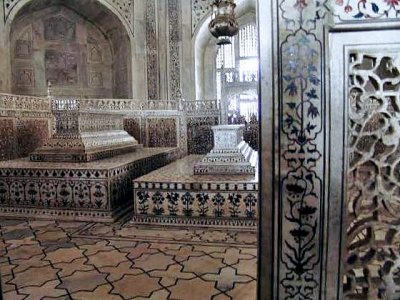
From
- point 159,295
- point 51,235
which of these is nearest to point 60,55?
point 51,235

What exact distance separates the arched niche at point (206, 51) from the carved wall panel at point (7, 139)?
14.3 ft

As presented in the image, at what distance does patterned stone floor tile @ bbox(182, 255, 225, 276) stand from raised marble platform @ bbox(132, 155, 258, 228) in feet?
2.70

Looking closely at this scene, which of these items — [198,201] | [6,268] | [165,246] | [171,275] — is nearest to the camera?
[171,275]

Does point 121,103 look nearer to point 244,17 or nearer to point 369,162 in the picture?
point 244,17

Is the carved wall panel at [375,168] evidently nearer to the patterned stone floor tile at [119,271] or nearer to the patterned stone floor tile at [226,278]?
the patterned stone floor tile at [226,278]

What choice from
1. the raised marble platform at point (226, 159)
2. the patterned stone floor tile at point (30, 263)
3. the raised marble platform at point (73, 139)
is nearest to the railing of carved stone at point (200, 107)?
the raised marble platform at point (73, 139)

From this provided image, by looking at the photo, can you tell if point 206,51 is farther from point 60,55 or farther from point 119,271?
point 119,271

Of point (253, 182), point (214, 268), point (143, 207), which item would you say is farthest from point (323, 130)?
point (143, 207)

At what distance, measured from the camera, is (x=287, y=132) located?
4.54 ft

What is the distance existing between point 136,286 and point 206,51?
9.71m

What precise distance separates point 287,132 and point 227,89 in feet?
21.7

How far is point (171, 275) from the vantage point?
249cm

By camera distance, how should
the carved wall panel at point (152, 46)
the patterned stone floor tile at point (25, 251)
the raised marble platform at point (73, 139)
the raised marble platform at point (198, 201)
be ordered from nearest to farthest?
the patterned stone floor tile at point (25, 251) → the raised marble platform at point (198, 201) → the raised marble platform at point (73, 139) → the carved wall panel at point (152, 46)

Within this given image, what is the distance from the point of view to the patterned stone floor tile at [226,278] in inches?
90.4
